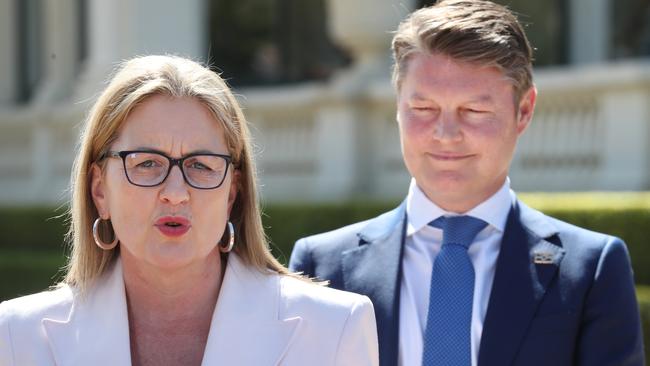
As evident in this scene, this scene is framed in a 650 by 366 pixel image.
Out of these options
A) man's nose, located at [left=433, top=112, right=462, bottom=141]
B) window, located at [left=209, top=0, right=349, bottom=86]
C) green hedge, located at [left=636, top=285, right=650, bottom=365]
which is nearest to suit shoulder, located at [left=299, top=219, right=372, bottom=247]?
man's nose, located at [left=433, top=112, right=462, bottom=141]

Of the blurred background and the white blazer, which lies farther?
the blurred background

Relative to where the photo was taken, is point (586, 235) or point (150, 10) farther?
point (150, 10)

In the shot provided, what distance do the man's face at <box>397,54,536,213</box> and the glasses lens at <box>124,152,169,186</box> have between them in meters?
0.91

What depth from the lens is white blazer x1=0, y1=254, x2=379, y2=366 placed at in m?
2.80

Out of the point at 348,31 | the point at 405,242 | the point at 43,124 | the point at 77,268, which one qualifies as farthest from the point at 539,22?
the point at 77,268

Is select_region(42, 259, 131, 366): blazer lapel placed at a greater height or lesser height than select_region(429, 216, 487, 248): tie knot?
lesser

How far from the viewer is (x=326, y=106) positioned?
11477 mm

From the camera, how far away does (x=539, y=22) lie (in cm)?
1216

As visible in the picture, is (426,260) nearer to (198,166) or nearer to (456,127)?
(456,127)

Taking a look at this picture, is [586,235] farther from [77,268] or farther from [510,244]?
[77,268]

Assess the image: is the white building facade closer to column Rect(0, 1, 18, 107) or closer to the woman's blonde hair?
column Rect(0, 1, 18, 107)

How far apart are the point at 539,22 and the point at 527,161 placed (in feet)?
8.37

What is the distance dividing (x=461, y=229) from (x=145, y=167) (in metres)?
1.06

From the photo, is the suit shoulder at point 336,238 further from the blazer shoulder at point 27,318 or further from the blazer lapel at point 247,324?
the blazer shoulder at point 27,318
